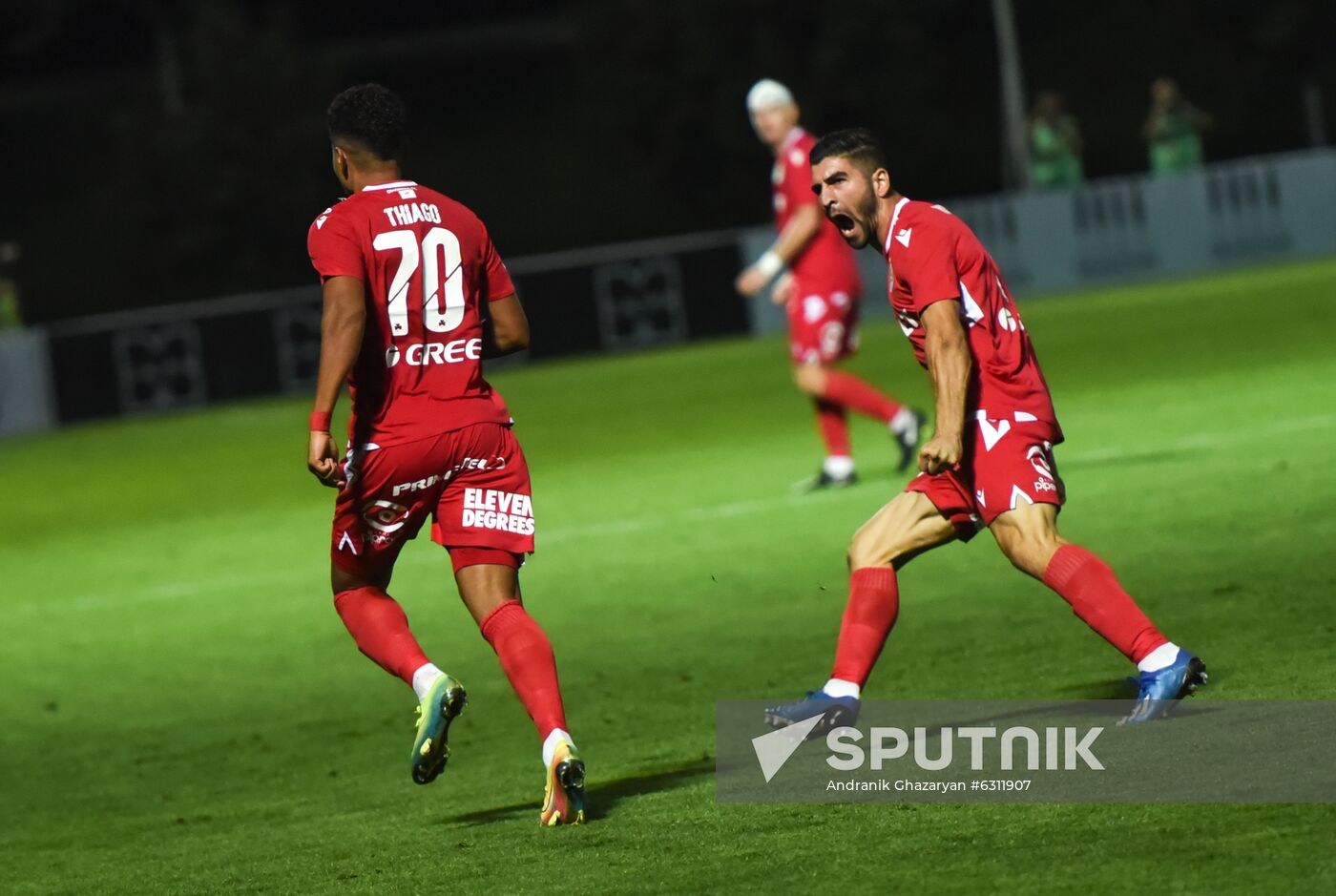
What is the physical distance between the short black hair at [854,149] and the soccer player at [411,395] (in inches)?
40.3

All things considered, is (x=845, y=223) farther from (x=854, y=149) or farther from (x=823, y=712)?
(x=823, y=712)

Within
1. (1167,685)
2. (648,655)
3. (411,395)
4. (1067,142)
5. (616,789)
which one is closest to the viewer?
(1167,685)

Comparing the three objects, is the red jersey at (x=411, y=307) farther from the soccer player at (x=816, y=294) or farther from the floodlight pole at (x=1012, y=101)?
the floodlight pole at (x=1012, y=101)

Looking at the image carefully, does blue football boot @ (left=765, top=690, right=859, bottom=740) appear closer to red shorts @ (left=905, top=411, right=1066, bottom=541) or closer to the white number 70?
red shorts @ (left=905, top=411, right=1066, bottom=541)

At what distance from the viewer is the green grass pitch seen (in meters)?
5.41

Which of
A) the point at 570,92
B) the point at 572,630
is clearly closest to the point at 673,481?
the point at 572,630

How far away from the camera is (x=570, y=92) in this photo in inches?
2245

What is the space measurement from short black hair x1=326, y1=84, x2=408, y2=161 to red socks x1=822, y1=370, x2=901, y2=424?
22.5 ft

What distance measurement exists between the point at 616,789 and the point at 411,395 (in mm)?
1275

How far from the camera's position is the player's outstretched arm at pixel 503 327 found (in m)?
6.74

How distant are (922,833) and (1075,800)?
1.29 feet

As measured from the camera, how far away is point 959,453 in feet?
20.8

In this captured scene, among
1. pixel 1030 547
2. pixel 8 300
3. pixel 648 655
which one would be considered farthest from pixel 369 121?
pixel 8 300

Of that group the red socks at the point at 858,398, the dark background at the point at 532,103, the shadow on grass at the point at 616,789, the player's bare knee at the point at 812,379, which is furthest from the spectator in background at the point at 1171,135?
the shadow on grass at the point at 616,789
